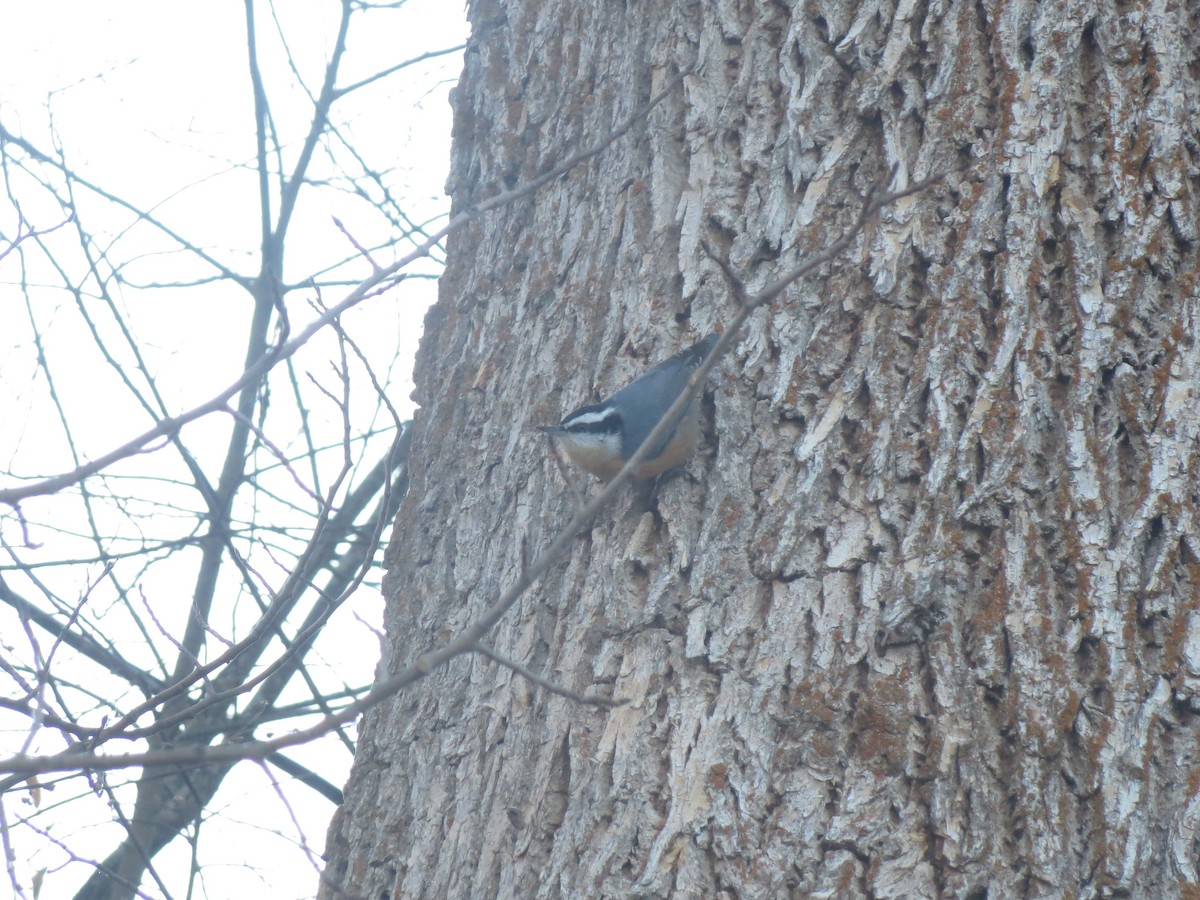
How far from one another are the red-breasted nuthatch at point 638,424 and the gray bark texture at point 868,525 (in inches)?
1.5

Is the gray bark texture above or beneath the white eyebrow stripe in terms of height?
beneath

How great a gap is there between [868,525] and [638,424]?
71 cm

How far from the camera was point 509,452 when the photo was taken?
2387 millimetres

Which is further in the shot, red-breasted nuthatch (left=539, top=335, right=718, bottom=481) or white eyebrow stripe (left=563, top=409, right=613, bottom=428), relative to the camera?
white eyebrow stripe (left=563, top=409, right=613, bottom=428)

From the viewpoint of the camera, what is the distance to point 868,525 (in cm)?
175

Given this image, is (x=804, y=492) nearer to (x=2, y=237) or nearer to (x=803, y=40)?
(x=803, y=40)

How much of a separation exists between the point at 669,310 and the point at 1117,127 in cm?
85

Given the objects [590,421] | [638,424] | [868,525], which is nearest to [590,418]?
[590,421]

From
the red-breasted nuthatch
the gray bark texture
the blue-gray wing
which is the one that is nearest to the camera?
the gray bark texture

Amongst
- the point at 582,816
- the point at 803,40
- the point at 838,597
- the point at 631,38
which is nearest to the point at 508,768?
the point at 582,816

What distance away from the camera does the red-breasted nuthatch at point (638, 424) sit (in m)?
2.07

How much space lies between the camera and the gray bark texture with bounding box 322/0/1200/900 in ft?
5.09

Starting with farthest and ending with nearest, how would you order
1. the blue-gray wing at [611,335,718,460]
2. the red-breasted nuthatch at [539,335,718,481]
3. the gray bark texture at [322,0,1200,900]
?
the blue-gray wing at [611,335,718,460]
the red-breasted nuthatch at [539,335,718,481]
the gray bark texture at [322,0,1200,900]

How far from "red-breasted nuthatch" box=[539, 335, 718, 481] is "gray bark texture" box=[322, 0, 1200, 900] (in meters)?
0.04
